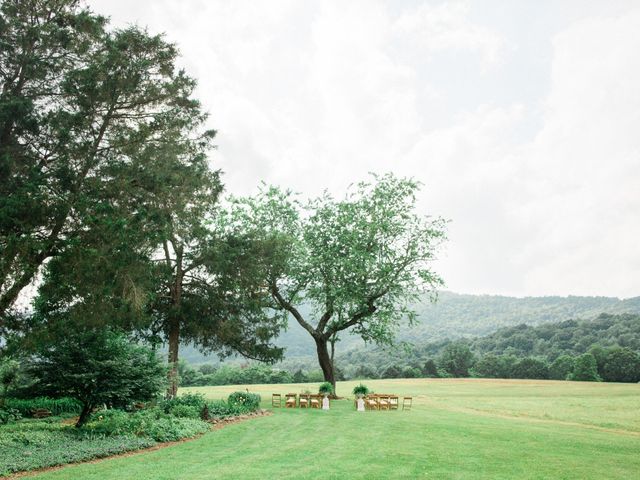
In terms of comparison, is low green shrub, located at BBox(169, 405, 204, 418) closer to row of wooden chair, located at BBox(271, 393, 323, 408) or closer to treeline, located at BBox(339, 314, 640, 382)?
row of wooden chair, located at BBox(271, 393, 323, 408)

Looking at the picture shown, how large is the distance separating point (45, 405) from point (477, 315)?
480ft

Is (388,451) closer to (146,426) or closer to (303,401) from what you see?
(146,426)

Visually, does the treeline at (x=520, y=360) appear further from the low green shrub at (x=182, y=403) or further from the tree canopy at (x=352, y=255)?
the low green shrub at (x=182, y=403)

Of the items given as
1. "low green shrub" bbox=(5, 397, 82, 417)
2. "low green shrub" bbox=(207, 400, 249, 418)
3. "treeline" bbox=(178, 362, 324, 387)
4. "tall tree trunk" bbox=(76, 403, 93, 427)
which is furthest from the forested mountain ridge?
"tall tree trunk" bbox=(76, 403, 93, 427)

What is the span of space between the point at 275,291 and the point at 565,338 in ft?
210

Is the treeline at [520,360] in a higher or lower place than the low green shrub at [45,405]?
higher

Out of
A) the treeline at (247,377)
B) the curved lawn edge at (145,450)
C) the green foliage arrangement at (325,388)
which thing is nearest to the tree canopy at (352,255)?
the green foliage arrangement at (325,388)

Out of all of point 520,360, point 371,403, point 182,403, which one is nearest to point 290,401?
point 371,403

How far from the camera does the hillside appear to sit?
398 ft

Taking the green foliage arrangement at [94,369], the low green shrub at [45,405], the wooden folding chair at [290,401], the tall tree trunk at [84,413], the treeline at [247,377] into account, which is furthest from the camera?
the treeline at [247,377]

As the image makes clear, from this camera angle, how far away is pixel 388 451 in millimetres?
13875

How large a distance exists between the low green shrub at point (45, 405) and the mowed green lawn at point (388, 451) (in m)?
9.11

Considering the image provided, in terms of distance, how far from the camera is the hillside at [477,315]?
12119 centimetres

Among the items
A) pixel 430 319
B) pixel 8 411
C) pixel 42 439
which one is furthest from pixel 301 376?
pixel 430 319
